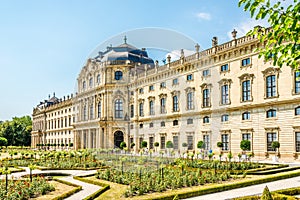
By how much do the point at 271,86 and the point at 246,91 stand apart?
2506 millimetres

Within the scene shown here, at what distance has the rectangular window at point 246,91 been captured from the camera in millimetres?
27427

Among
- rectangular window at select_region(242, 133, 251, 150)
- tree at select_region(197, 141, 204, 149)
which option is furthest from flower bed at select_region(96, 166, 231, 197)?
rectangular window at select_region(242, 133, 251, 150)

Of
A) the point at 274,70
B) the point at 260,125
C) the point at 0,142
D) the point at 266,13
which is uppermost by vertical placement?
the point at 274,70

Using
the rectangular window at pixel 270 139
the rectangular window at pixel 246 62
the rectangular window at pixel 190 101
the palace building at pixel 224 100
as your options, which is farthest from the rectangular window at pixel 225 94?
the rectangular window at pixel 270 139

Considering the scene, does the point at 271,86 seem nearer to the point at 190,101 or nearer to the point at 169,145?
the point at 190,101

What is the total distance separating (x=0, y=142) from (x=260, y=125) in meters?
48.2

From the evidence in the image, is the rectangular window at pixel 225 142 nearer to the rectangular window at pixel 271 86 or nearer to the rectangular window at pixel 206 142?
the rectangular window at pixel 206 142

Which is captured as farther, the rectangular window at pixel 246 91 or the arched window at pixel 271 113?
the rectangular window at pixel 246 91

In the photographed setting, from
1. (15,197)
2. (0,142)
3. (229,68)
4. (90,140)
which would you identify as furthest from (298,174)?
(0,142)

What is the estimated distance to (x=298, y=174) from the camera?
626 inches

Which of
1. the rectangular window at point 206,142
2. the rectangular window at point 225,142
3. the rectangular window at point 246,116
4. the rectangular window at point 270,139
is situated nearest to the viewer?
the rectangular window at point 270,139

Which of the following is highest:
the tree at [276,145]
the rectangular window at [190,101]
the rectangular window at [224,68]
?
the rectangular window at [224,68]

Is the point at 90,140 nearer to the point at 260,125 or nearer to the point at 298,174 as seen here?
the point at 260,125

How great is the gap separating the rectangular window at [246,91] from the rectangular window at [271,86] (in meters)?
1.83
